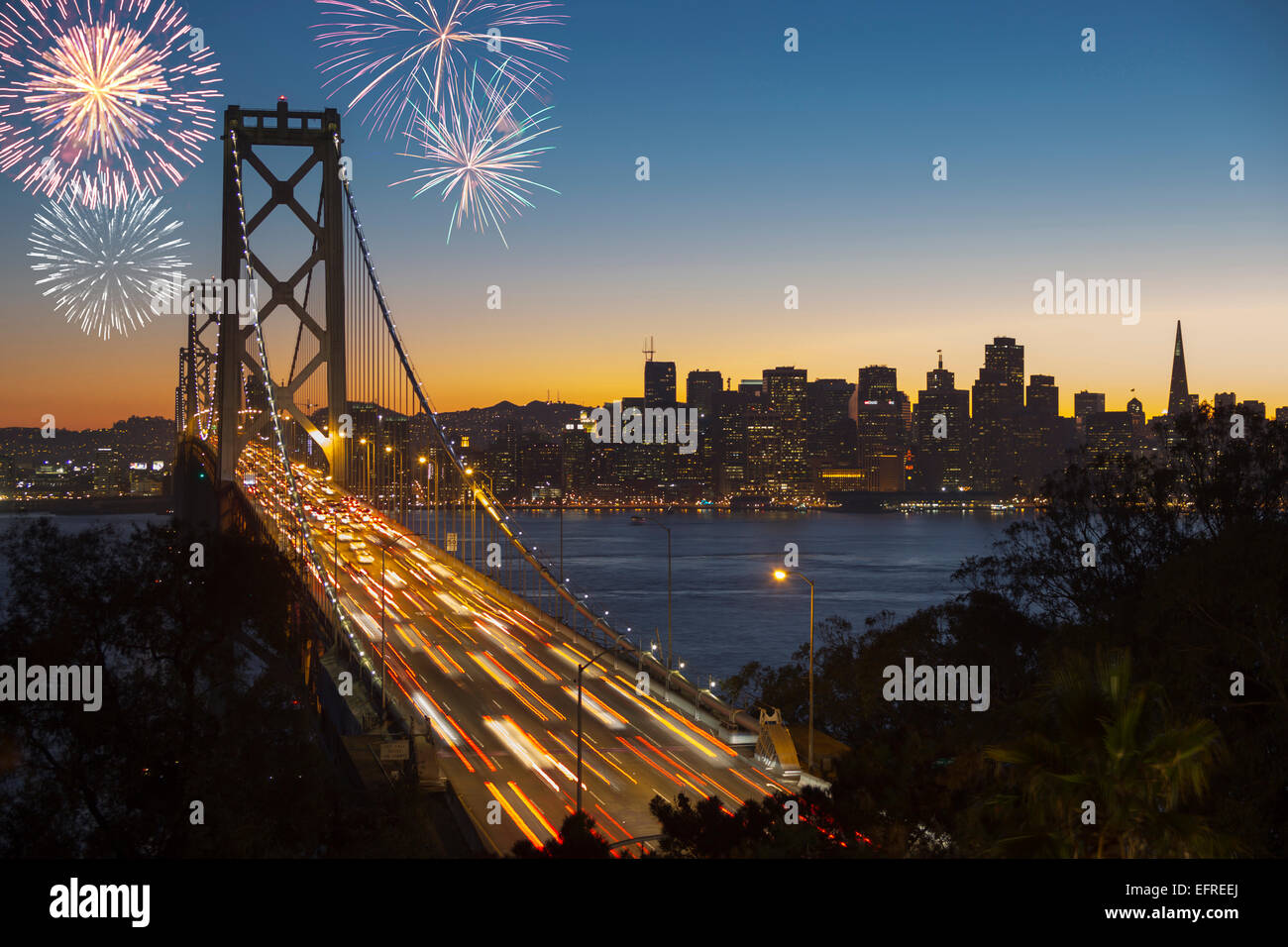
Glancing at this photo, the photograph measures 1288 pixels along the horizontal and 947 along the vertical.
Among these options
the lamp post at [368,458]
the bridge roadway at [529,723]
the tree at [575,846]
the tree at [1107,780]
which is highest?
the lamp post at [368,458]

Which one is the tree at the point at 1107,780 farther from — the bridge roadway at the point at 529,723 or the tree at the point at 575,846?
the bridge roadway at the point at 529,723

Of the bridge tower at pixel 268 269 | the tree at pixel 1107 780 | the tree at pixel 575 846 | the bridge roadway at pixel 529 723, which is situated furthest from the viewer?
the bridge tower at pixel 268 269

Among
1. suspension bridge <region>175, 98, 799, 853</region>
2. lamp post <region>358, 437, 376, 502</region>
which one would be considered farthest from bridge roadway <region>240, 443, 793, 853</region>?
lamp post <region>358, 437, 376, 502</region>

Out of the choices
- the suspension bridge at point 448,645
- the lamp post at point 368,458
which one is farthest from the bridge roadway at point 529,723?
the lamp post at point 368,458

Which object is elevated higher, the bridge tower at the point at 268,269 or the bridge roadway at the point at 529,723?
the bridge tower at the point at 268,269

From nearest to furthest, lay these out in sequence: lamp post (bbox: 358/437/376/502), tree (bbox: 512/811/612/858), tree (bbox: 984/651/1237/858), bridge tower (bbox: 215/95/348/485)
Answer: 1. tree (bbox: 984/651/1237/858)
2. tree (bbox: 512/811/612/858)
3. bridge tower (bbox: 215/95/348/485)
4. lamp post (bbox: 358/437/376/502)

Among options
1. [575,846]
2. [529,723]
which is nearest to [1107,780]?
[575,846]

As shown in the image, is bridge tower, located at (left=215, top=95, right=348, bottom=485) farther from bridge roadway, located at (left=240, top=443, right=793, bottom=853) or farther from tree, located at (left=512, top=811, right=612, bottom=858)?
tree, located at (left=512, top=811, right=612, bottom=858)

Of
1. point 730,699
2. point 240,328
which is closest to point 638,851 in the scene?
point 730,699

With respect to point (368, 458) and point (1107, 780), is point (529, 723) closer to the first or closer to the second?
point (1107, 780)
